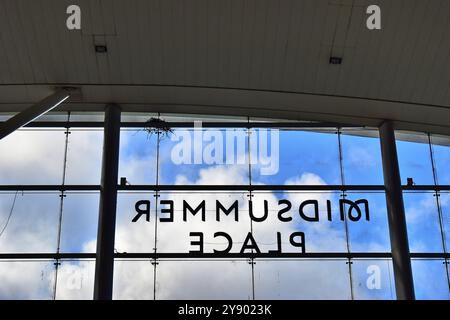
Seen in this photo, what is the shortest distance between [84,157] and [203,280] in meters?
3.24

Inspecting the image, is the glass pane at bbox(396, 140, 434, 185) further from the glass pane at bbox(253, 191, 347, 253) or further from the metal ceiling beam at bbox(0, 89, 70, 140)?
the metal ceiling beam at bbox(0, 89, 70, 140)

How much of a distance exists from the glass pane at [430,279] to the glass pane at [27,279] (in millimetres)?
6572

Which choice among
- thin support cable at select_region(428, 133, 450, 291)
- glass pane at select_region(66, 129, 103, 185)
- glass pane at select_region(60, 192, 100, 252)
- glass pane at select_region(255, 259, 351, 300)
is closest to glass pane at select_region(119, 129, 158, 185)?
glass pane at select_region(66, 129, 103, 185)

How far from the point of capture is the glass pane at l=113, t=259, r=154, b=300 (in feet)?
38.9

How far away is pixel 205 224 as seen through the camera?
1245 centimetres

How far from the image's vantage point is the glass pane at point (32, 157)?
41.2 feet

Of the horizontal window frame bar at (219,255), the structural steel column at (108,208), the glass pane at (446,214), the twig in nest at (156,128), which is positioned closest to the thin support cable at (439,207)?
the glass pane at (446,214)

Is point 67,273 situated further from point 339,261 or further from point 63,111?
point 339,261

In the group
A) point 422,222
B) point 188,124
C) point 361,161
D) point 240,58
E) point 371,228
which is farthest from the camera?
point 188,124

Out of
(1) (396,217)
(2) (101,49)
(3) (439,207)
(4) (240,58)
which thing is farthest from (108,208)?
(3) (439,207)

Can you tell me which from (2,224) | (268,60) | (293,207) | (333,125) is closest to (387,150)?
(333,125)

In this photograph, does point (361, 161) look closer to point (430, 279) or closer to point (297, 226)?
point (297, 226)

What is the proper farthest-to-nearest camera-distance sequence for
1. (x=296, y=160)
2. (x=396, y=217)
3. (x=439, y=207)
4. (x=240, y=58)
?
(x=296, y=160) < (x=439, y=207) < (x=396, y=217) < (x=240, y=58)

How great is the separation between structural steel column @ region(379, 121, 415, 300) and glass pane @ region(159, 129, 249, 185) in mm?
2668
